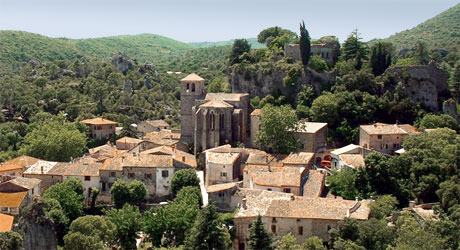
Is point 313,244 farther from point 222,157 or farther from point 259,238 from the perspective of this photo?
point 222,157

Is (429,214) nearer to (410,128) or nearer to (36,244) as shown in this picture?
(410,128)

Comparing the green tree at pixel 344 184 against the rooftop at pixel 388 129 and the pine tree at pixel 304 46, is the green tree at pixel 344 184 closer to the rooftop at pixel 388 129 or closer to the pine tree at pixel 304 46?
the rooftop at pixel 388 129

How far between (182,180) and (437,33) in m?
106

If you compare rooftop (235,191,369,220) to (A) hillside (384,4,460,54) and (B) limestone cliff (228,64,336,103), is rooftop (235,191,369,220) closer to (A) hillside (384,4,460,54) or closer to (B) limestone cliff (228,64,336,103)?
(B) limestone cliff (228,64,336,103)

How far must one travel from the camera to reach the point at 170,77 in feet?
465

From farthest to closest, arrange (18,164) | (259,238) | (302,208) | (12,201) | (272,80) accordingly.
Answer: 1. (272,80)
2. (18,164)
3. (12,201)
4. (302,208)
5. (259,238)

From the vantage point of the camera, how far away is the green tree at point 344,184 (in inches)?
1914

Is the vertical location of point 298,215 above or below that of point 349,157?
below

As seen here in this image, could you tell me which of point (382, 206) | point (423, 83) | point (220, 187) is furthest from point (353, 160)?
point (423, 83)

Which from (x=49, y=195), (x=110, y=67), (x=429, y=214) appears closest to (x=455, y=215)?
(x=429, y=214)

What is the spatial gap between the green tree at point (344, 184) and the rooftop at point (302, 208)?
10.1ft

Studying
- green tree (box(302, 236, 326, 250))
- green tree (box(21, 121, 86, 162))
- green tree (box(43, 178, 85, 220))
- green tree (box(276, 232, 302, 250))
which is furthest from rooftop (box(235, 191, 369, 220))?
green tree (box(21, 121, 86, 162))

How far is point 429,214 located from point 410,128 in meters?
15.2

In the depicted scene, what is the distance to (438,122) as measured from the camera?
192 feet
